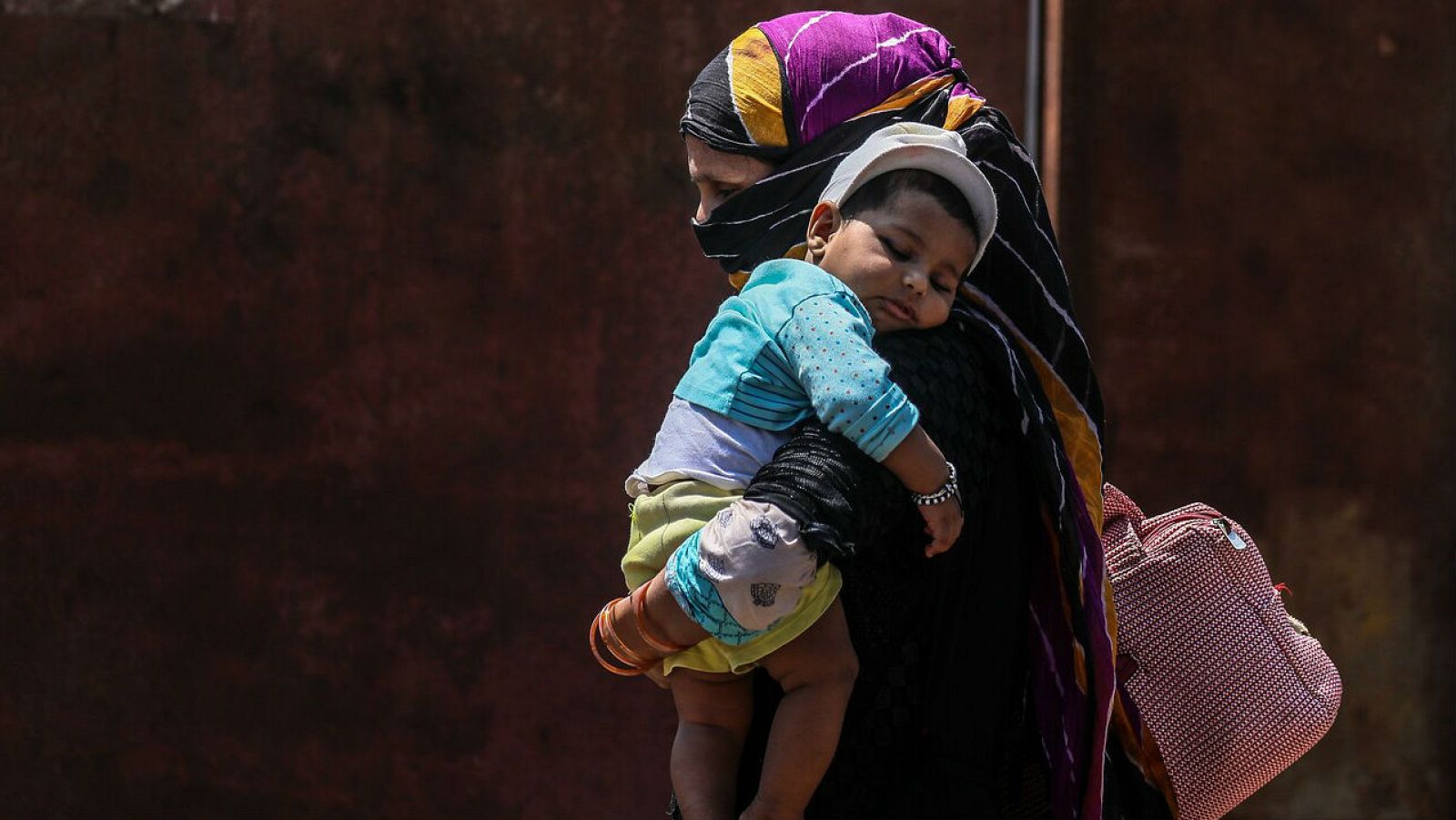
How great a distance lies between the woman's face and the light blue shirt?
26 cm

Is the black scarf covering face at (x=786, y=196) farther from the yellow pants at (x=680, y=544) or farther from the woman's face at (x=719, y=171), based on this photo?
the yellow pants at (x=680, y=544)

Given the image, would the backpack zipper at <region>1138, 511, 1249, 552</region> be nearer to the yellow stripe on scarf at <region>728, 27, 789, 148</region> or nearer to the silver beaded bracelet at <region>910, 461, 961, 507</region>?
the silver beaded bracelet at <region>910, 461, 961, 507</region>

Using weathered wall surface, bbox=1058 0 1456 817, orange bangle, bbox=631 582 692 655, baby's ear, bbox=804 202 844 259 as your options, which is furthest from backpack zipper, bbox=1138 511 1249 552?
weathered wall surface, bbox=1058 0 1456 817

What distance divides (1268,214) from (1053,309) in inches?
99.7

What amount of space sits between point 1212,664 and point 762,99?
899 mm

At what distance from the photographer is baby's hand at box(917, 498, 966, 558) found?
1614mm

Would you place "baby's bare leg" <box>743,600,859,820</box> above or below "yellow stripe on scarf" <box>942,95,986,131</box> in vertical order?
below

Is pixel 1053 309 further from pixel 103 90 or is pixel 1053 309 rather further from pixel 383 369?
pixel 103 90

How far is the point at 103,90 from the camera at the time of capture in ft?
13.1

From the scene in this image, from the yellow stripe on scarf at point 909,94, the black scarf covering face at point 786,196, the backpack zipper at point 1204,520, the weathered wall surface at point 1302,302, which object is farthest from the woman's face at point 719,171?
the weathered wall surface at point 1302,302

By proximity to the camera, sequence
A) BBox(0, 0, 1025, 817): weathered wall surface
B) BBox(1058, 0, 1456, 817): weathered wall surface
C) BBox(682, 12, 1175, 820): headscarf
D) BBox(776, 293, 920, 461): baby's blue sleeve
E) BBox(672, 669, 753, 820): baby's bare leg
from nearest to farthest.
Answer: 1. BBox(776, 293, 920, 461): baby's blue sleeve
2. BBox(672, 669, 753, 820): baby's bare leg
3. BBox(682, 12, 1175, 820): headscarf
4. BBox(0, 0, 1025, 817): weathered wall surface
5. BBox(1058, 0, 1456, 817): weathered wall surface

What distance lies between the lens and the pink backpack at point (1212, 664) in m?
2.00

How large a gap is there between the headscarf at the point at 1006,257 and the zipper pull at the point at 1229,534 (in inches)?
10.7

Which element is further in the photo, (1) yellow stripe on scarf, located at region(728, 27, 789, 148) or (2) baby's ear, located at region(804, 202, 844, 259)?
(1) yellow stripe on scarf, located at region(728, 27, 789, 148)
